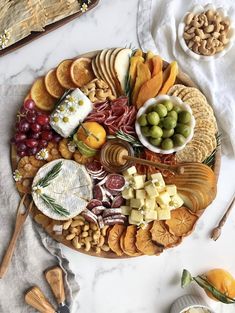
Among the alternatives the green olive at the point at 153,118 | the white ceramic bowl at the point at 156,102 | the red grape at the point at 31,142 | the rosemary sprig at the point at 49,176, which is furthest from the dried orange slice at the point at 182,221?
the red grape at the point at 31,142

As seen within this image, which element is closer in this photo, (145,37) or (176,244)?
(176,244)

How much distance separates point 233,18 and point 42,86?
30.7 inches

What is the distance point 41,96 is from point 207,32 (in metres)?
0.68

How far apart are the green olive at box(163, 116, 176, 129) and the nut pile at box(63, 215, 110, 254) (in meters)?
0.43

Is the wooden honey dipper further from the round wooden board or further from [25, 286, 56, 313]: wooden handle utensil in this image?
[25, 286, 56, 313]: wooden handle utensil

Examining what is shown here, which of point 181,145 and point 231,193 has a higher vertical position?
point 181,145

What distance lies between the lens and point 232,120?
2135 millimetres

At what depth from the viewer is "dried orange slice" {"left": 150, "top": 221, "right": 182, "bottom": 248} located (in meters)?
2.08

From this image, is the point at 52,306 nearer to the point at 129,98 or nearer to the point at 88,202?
the point at 88,202

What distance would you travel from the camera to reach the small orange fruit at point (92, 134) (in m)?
2.04

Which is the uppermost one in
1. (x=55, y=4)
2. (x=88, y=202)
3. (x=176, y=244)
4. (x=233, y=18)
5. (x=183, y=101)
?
(x=55, y=4)

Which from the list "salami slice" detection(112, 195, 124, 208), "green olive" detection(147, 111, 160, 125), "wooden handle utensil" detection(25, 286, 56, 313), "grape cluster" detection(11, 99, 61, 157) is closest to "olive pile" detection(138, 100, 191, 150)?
"green olive" detection(147, 111, 160, 125)

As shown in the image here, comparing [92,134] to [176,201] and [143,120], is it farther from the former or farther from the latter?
[176,201]

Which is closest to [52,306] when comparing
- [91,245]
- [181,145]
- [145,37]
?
[91,245]
